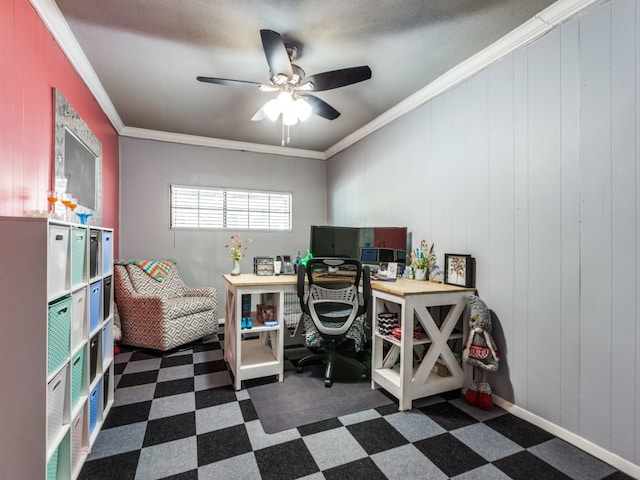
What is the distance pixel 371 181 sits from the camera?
12.2ft

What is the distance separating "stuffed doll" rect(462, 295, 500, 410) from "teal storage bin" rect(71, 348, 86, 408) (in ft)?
7.71

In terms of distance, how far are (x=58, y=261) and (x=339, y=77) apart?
1904mm

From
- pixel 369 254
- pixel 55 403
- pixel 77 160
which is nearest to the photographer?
pixel 55 403

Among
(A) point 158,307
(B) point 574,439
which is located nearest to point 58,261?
(A) point 158,307

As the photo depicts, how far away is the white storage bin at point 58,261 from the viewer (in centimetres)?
124

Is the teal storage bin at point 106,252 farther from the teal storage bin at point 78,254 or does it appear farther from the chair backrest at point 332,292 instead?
the chair backrest at point 332,292

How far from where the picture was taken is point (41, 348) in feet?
3.78

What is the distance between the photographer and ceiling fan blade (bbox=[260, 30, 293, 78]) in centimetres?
173

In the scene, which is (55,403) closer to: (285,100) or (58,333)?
(58,333)

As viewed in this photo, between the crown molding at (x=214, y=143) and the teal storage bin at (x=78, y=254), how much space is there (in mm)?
2840

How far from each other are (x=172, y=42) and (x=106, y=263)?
1612 mm

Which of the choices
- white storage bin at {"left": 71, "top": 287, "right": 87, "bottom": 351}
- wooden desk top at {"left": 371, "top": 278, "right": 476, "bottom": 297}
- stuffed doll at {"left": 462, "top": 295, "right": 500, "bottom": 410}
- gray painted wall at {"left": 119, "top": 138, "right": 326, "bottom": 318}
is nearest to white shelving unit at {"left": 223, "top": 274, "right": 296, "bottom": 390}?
wooden desk top at {"left": 371, "top": 278, "right": 476, "bottom": 297}

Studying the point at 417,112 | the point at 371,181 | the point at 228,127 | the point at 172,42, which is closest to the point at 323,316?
the point at 371,181

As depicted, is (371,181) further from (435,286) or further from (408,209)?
(435,286)
